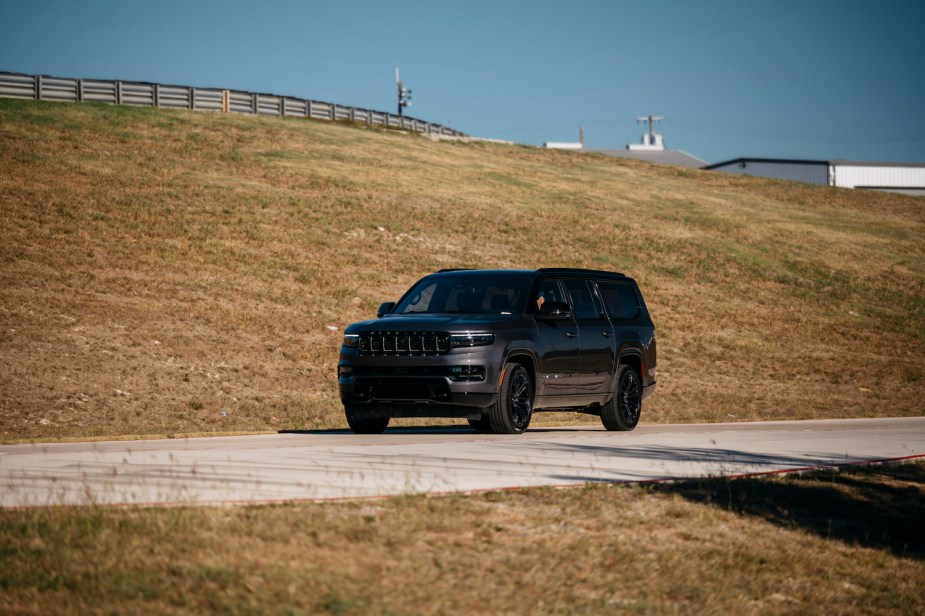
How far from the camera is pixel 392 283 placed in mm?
34750

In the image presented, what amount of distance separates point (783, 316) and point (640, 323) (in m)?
22.6

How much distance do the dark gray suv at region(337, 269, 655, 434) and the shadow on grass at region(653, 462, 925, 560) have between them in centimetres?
466

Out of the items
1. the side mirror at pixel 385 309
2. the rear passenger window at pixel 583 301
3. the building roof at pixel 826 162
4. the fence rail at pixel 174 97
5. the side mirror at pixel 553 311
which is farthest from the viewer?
the building roof at pixel 826 162

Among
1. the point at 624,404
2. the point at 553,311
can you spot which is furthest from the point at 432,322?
the point at 624,404

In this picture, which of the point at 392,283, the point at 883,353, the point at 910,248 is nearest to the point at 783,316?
the point at 883,353

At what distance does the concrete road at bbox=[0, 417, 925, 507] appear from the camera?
8859 millimetres

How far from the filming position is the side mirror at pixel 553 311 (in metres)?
15.7

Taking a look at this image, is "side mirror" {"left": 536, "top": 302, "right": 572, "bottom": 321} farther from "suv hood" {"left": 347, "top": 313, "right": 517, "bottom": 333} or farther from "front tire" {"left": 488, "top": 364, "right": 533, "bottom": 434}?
"front tire" {"left": 488, "top": 364, "right": 533, "bottom": 434}

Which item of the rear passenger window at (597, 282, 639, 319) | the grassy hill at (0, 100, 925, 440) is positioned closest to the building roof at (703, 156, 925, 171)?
the grassy hill at (0, 100, 925, 440)

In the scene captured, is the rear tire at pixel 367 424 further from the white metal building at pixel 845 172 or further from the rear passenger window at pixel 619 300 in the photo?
the white metal building at pixel 845 172

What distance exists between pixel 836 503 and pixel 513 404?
5.98 metres

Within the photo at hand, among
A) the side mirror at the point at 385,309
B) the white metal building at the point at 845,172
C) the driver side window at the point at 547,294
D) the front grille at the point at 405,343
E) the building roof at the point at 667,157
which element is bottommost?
the front grille at the point at 405,343

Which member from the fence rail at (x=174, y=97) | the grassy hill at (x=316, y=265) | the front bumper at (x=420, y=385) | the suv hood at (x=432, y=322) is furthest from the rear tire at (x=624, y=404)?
the fence rail at (x=174, y=97)

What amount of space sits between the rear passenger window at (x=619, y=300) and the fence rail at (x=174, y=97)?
1686 inches
